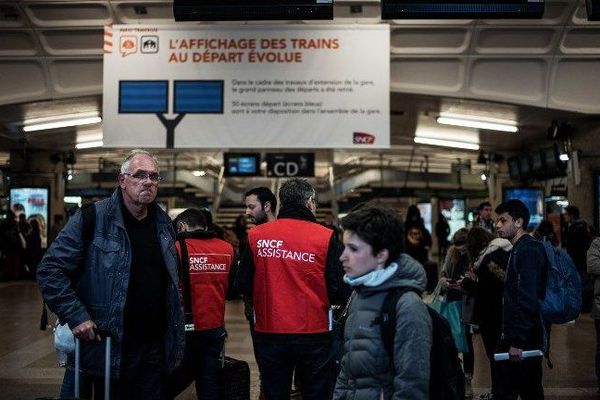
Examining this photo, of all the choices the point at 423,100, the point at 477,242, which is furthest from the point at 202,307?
the point at 423,100

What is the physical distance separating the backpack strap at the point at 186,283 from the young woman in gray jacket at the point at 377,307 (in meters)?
2.27

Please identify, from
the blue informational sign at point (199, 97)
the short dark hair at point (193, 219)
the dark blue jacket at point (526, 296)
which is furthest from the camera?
the blue informational sign at point (199, 97)

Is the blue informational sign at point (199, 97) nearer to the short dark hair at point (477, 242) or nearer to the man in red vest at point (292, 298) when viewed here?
the short dark hair at point (477, 242)

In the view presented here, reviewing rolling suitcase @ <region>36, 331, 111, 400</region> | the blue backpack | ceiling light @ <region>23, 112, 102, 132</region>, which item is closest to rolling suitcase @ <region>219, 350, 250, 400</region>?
rolling suitcase @ <region>36, 331, 111, 400</region>

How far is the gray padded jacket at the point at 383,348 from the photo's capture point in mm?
3117

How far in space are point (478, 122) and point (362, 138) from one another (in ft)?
20.5

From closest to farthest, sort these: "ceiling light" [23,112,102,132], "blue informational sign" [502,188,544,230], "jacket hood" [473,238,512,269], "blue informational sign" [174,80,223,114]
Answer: "jacket hood" [473,238,512,269], "blue informational sign" [174,80,223,114], "ceiling light" [23,112,102,132], "blue informational sign" [502,188,544,230]

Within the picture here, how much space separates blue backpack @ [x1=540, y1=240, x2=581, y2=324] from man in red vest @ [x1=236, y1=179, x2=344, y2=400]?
1.50 metres

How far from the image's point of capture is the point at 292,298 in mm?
4855

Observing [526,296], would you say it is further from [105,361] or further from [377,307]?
[105,361]

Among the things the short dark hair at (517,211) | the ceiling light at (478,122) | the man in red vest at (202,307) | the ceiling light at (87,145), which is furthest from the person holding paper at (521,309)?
the ceiling light at (87,145)

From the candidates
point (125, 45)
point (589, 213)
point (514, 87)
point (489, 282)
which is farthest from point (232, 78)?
point (589, 213)

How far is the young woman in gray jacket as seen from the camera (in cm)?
316

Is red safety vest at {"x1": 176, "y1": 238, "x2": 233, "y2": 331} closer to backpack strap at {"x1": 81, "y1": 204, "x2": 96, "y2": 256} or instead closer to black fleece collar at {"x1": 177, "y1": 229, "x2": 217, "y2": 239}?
black fleece collar at {"x1": 177, "y1": 229, "x2": 217, "y2": 239}
